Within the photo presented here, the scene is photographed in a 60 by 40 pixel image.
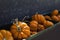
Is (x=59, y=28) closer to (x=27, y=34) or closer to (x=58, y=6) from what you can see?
(x=27, y=34)

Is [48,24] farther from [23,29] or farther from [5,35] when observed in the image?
[5,35]

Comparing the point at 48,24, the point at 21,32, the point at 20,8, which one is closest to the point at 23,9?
the point at 20,8

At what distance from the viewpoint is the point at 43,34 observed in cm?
123

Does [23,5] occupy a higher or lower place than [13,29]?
higher

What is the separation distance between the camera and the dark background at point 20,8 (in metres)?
1.58

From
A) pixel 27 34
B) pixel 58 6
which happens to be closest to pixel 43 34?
pixel 27 34

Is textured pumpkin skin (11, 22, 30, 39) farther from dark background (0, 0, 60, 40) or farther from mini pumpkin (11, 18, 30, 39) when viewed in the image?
dark background (0, 0, 60, 40)

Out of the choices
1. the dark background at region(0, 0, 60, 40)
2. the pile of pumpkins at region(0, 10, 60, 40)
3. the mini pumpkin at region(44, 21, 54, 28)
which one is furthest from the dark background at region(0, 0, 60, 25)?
the mini pumpkin at region(44, 21, 54, 28)

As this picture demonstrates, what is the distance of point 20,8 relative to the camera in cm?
171

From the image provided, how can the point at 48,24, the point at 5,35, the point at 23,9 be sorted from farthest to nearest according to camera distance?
the point at 23,9
the point at 48,24
the point at 5,35

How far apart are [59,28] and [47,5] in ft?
2.25

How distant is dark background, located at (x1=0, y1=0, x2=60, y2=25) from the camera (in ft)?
5.20

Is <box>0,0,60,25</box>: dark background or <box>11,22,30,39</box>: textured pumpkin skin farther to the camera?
<box>0,0,60,25</box>: dark background

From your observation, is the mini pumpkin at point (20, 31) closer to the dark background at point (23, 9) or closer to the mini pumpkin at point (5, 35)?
the mini pumpkin at point (5, 35)
